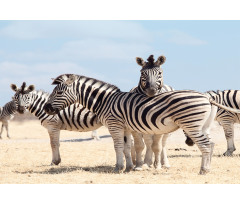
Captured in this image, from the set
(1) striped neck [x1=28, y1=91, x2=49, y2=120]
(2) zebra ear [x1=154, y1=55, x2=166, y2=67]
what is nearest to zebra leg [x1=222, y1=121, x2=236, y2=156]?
(2) zebra ear [x1=154, y1=55, x2=166, y2=67]

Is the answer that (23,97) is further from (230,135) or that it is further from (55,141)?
(230,135)

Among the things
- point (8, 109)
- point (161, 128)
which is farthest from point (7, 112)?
point (161, 128)

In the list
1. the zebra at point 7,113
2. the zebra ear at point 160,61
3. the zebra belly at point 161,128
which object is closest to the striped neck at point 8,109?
the zebra at point 7,113

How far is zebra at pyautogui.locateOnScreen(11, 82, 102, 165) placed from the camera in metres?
11.8

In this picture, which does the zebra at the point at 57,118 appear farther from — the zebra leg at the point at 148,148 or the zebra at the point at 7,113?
the zebra at the point at 7,113

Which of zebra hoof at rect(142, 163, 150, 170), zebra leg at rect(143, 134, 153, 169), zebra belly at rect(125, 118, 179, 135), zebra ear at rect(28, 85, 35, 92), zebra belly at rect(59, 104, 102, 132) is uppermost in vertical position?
zebra ear at rect(28, 85, 35, 92)

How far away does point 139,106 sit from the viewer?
31.2 ft

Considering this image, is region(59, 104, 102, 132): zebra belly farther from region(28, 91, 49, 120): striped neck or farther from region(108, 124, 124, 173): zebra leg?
region(108, 124, 124, 173): zebra leg

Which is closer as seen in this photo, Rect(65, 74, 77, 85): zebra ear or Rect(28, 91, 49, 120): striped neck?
Rect(65, 74, 77, 85): zebra ear

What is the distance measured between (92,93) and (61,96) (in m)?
0.81

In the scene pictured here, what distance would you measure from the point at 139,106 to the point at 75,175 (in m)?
2.29

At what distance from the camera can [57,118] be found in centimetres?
1180

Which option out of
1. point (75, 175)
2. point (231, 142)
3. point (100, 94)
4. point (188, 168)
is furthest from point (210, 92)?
point (75, 175)

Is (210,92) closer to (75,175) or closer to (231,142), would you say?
(231,142)
